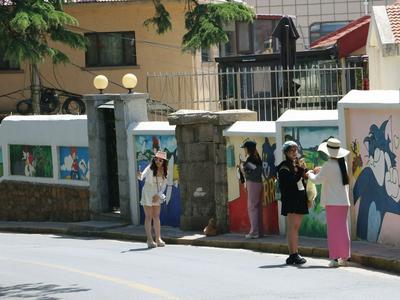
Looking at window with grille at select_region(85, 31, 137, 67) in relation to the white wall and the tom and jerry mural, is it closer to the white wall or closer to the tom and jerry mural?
the white wall

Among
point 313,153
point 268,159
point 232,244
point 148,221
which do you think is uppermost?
point 313,153

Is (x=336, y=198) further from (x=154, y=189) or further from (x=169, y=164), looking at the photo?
(x=169, y=164)

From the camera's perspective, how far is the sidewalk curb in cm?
1466

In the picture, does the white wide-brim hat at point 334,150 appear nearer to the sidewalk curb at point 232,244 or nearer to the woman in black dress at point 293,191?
the woman in black dress at point 293,191

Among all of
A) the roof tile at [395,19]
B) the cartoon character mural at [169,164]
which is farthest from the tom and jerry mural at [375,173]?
the roof tile at [395,19]

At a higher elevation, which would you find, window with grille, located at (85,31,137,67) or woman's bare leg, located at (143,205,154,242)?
window with grille, located at (85,31,137,67)

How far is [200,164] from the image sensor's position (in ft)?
67.7

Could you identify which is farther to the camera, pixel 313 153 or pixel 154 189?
pixel 154 189

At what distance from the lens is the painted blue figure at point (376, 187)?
15.6 meters

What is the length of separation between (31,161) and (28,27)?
4803mm

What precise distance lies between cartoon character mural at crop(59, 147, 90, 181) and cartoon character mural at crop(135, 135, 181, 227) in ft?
8.75

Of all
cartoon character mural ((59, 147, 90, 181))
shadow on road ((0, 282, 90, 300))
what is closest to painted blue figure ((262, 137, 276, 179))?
shadow on road ((0, 282, 90, 300))

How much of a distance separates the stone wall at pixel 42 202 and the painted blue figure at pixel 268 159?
7038 mm

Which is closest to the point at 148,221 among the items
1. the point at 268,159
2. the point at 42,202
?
the point at 268,159
